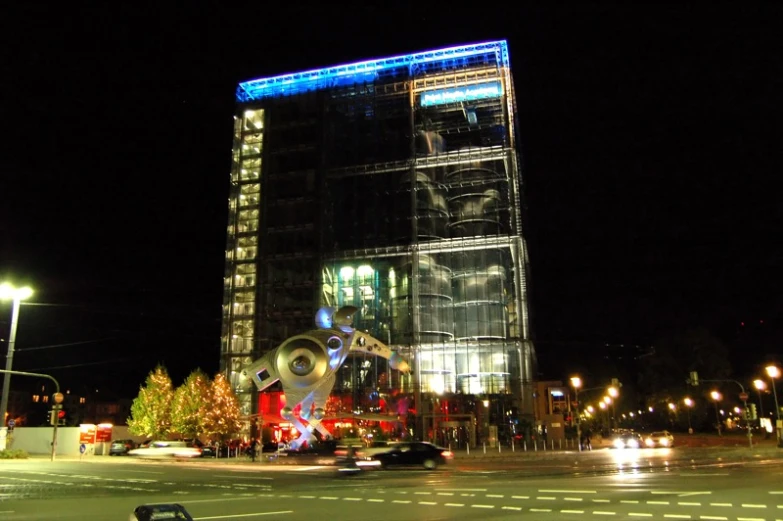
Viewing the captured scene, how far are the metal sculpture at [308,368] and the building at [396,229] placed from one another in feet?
61.8

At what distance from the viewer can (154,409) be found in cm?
5341

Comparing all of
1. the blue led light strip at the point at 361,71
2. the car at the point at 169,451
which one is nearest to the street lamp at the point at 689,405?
the blue led light strip at the point at 361,71

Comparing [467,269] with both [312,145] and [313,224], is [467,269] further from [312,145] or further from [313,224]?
[312,145]

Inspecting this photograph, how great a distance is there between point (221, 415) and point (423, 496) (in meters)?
37.0

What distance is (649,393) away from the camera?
249 feet

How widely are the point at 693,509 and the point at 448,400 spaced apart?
171ft

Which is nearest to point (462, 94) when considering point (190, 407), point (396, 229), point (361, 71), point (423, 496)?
point (361, 71)

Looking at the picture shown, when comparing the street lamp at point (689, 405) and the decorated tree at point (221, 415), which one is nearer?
the decorated tree at point (221, 415)

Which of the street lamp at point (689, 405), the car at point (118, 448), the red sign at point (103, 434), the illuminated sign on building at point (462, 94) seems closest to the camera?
the car at point (118, 448)

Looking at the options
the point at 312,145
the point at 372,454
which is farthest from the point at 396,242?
the point at 372,454

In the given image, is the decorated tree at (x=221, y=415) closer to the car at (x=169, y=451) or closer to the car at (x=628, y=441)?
the car at (x=169, y=451)

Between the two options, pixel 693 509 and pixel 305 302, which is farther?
pixel 305 302

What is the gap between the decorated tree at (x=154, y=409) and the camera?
Answer: 5306 centimetres

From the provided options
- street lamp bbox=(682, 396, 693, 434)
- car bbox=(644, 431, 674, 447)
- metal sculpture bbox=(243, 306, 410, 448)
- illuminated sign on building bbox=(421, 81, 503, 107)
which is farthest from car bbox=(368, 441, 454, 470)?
illuminated sign on building bbox=(421, 81, 503, 107)
